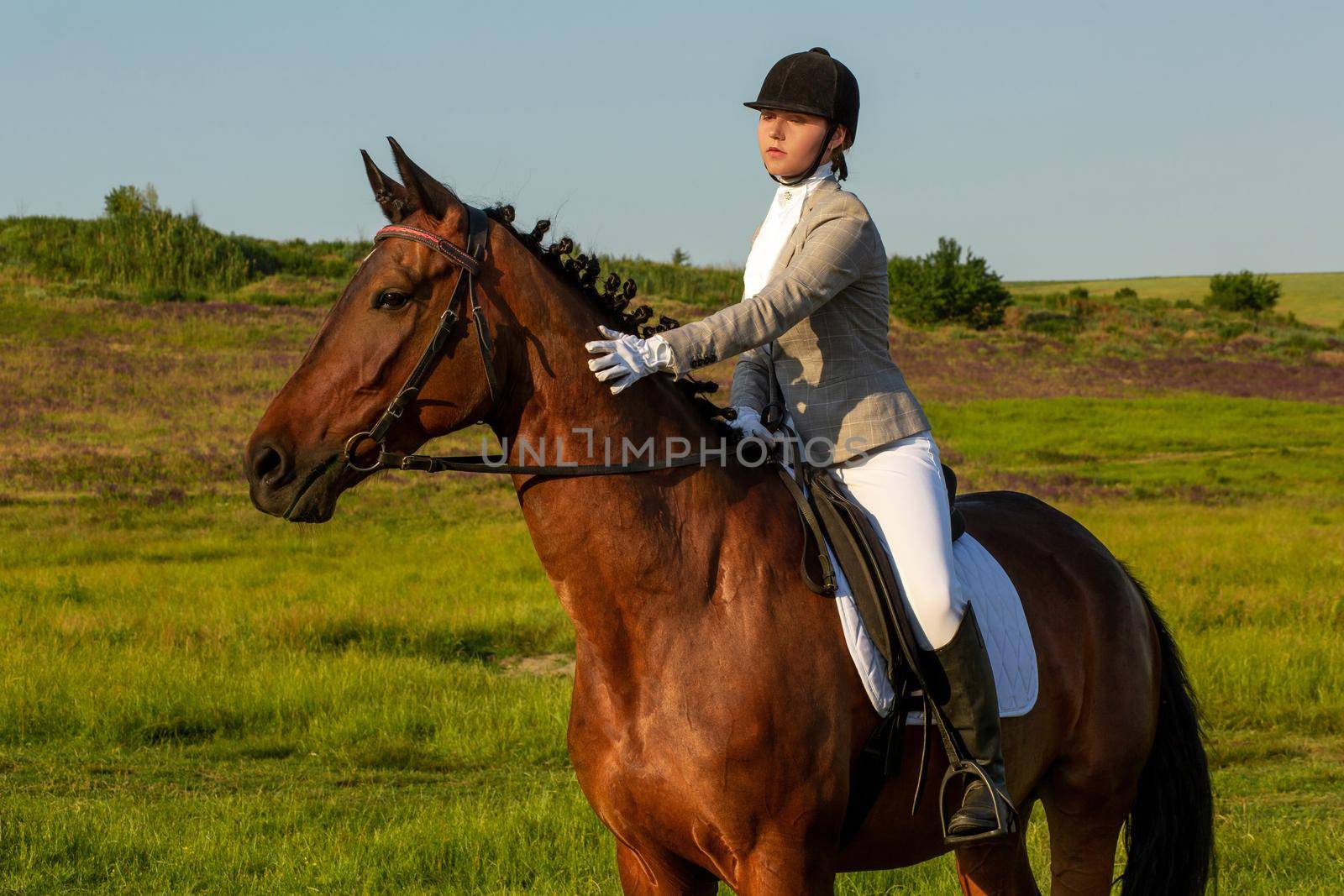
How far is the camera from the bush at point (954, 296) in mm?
47344

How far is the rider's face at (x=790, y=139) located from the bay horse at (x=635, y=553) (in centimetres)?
62

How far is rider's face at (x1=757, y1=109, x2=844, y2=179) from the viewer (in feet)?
11.2

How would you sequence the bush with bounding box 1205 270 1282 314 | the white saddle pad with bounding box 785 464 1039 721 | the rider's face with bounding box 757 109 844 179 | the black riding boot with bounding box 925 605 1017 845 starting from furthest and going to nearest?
1. the bush with bounding box 1205 270 1282 314
2. the white saddle pad with bounding box 785 464 1039 721
3. the rider's face with bounding box 757 109 844 179
4. the black riding boot with bounding box 925 605 1017 845

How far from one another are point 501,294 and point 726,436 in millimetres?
763

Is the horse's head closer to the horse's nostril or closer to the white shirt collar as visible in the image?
the horse's nostril

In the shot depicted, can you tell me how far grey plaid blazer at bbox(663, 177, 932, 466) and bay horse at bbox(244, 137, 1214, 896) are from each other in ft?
0.88

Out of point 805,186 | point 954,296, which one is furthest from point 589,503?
point 954,296

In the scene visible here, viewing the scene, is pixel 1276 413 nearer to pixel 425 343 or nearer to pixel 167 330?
pixel 167 330

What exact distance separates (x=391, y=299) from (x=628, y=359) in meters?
0.60

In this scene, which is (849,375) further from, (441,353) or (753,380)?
(441,353)

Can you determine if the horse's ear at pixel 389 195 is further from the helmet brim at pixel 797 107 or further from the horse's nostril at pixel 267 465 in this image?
the helmet brim at pixel 797 107

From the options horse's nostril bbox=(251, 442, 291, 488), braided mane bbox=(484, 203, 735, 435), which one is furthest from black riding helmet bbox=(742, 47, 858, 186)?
horse's nostril bbox=(251, 442, 291, 488)

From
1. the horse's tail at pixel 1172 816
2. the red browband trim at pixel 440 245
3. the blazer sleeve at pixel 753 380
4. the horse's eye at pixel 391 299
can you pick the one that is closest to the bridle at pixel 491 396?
the red browband trim at pixel 440 245

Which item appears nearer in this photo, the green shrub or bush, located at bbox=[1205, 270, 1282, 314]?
the green shrub
